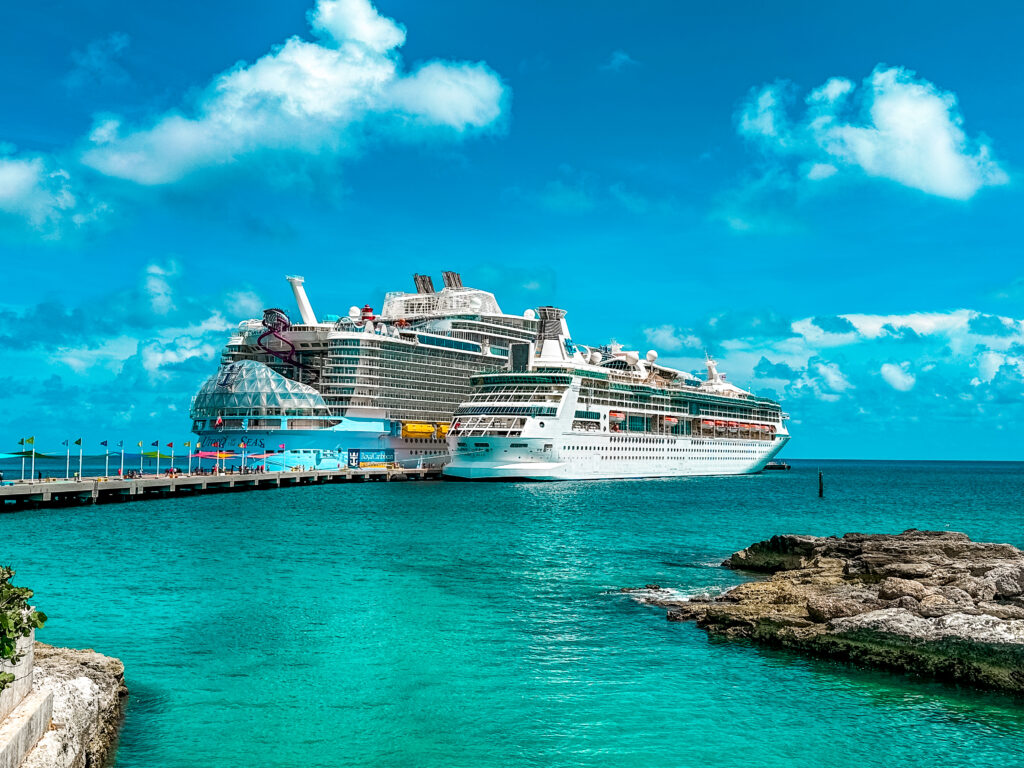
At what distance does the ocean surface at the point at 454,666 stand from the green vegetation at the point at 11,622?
3.69 m

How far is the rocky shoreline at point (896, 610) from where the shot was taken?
18828 mm

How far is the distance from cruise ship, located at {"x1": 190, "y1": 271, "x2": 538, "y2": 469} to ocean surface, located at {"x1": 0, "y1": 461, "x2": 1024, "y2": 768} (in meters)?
56.5

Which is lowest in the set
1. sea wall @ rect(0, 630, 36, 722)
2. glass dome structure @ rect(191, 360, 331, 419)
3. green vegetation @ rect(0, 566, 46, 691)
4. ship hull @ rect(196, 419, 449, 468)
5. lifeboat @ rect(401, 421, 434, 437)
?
sea wall @ rect(0, 630, 36, 722)

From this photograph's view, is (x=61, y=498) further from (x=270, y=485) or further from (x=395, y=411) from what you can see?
(x=395, y=411)

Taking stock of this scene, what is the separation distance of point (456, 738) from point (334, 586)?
14828 millimetres

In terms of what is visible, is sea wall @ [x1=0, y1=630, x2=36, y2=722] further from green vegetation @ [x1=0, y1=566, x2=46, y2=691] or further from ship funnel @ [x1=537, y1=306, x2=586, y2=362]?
ship funnel @ [x1=537, y1=306, x2=586, y2=362]

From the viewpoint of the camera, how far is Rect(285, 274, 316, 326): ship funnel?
116375mm

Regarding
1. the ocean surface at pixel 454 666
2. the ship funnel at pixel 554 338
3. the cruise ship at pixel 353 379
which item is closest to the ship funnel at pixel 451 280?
the cruise ship at pixel 353 379

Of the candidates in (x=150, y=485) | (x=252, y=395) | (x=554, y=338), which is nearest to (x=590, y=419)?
(x=554, y=338)

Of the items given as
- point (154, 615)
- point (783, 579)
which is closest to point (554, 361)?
point (783, 579)

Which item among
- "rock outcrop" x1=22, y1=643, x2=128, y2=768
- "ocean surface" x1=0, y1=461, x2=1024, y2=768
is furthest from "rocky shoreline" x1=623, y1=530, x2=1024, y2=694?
"rock outcrop" x1=22, y1=643, x2=128, y2=768

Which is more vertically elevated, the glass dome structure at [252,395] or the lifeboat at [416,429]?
the glass dome structure at [252,395]

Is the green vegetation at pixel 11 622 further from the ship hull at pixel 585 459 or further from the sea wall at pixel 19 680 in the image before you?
the ship hull at pixel 585 459

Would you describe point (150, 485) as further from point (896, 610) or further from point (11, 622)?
point (11, 622)
